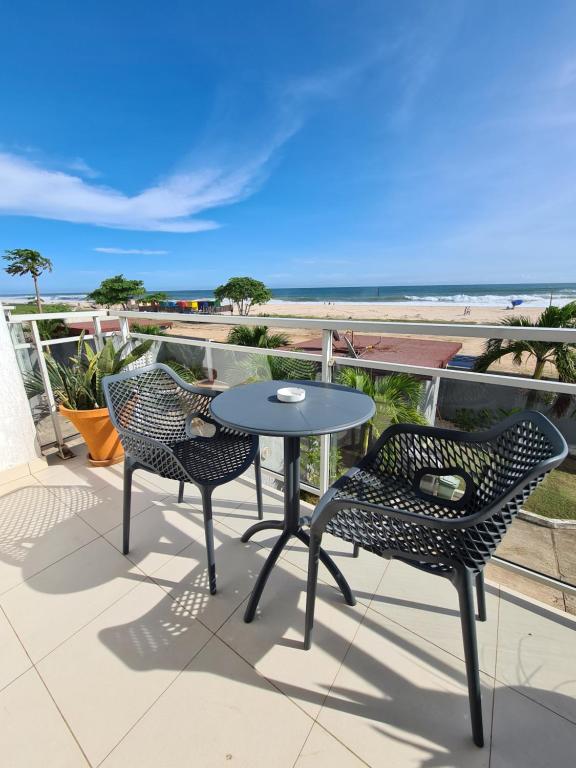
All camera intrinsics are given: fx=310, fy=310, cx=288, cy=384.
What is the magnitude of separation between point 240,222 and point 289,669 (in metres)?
Answer: 41.8

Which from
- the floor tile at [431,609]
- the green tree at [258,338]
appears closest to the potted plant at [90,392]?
the green tree at [258,338]

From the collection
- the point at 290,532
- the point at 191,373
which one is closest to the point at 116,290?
the point at 191,373

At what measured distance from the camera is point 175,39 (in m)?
4.87

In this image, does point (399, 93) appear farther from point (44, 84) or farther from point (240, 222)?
point (240, 222)

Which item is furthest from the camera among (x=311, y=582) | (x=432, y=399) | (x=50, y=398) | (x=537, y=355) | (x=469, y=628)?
(x=50, y=398)

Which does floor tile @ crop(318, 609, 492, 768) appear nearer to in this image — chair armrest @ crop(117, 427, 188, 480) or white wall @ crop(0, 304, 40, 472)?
chair armrest @ crop(117, 427, 188, 480)

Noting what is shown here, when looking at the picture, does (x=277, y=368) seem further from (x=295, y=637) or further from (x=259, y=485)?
(x=295, y=637)

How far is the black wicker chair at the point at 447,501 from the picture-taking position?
2.75 ft

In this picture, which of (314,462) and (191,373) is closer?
(314,462)

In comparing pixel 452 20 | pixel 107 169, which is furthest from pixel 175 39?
pixel 107 169

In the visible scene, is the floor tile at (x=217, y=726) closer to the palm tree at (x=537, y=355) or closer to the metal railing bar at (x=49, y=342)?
the palm tree at (x=537, y=355)

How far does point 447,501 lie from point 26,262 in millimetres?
33847

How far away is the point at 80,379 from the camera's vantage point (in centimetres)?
258

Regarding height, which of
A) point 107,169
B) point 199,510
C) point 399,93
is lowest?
point 199,510
